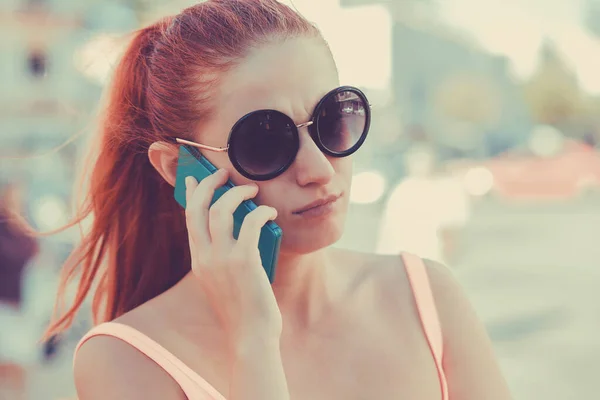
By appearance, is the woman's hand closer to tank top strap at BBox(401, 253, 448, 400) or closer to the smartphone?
the smartphone

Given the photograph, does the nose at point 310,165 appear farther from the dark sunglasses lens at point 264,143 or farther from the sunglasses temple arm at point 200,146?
the sunglasses temple arm at point 200,146

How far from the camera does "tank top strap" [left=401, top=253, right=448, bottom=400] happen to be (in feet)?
5.09

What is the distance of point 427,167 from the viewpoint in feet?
21.5

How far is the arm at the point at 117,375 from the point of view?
1.35 m

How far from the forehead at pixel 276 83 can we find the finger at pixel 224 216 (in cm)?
16

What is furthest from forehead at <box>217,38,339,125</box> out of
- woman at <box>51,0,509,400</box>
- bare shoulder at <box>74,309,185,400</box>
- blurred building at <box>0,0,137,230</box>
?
blurred building at <box>0,0,137,230</box>

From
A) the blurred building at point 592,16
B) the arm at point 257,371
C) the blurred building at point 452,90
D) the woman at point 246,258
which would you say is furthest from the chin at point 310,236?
the blurred building at point 592,16

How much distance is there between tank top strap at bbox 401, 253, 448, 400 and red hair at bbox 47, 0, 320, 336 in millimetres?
579

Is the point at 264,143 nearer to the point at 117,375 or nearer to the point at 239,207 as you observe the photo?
the point at 239,207

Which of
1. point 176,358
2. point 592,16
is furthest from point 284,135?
point 592,16

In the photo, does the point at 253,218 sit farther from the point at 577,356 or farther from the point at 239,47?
the point at 577,356

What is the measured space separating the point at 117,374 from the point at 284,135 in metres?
0.57

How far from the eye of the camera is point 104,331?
1442 mm

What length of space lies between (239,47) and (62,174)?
13.9 feet
